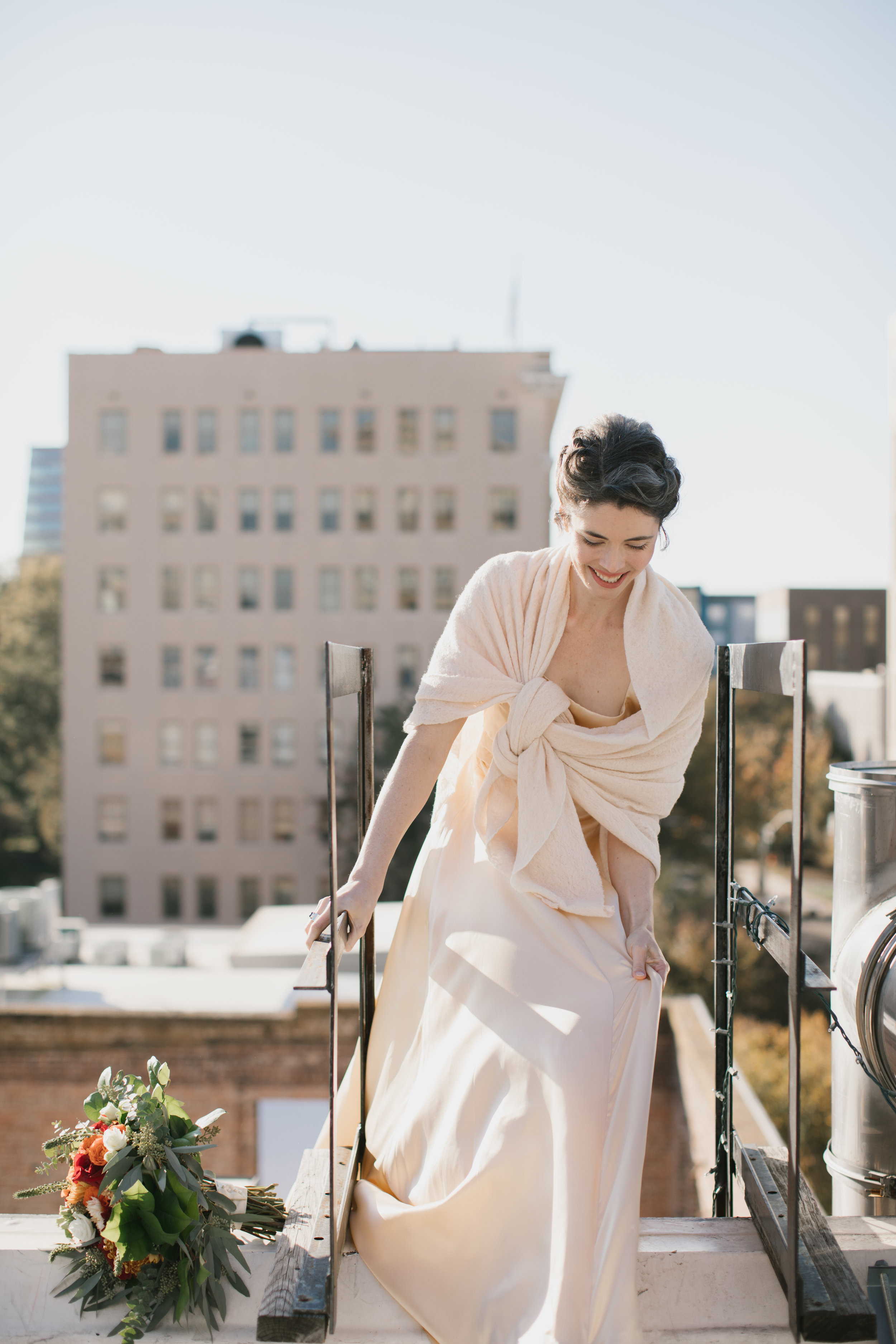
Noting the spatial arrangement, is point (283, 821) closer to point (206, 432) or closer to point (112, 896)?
point (112, 896)

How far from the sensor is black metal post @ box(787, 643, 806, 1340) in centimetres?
186

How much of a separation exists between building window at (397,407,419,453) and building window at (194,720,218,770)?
35.9 feet

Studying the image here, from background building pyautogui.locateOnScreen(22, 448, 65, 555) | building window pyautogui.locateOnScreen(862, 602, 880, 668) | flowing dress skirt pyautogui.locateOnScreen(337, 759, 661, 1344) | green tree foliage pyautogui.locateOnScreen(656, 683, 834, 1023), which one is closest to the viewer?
flowing dress skirt pyautogui.locateOnScreen(337, 759, 661, 1344)

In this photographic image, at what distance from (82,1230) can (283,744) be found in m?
32.5

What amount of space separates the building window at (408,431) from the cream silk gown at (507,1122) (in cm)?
3262

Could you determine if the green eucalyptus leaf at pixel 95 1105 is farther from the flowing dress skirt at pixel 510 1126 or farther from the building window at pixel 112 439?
the building window at pixel 112 439

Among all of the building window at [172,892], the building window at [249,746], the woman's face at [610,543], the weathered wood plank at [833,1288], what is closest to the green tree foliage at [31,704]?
the building window at [172,892]

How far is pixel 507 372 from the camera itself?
110ft

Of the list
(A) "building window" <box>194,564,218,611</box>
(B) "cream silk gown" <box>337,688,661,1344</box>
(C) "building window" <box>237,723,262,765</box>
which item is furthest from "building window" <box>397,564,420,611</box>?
(B) "cream silk gown" <box>337,688,661,1344</box>

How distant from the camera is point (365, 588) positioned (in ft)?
113

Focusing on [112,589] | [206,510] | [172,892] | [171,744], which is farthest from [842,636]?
[112,589]

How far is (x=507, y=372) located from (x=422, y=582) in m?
7.25

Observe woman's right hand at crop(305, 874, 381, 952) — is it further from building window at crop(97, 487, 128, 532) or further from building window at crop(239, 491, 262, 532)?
building window at crop(97, 487, 128, 532)

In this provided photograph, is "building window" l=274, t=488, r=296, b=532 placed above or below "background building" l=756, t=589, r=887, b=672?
above
